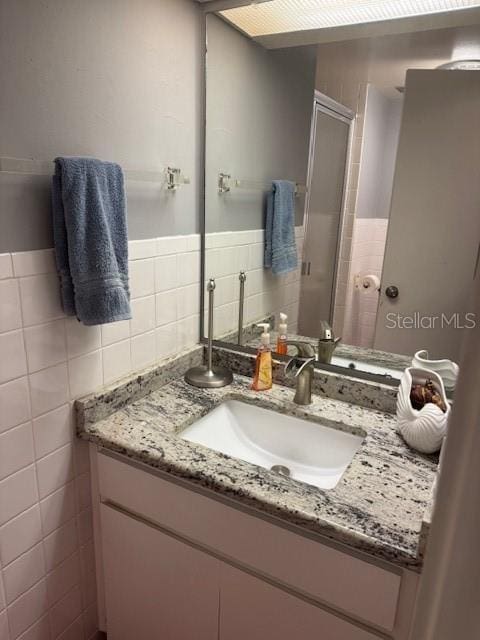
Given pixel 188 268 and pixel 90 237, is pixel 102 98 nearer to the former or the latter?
pixel 90 237

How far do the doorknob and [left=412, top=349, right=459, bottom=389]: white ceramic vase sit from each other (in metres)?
0.19

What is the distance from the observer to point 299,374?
1.28 meters

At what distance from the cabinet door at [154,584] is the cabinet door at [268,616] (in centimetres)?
3

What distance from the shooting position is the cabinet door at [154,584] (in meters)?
1.08

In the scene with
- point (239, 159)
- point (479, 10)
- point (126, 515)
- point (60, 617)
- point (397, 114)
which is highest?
point (479, 10)

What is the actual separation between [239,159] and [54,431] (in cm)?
105

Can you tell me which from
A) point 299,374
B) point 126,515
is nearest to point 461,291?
point 299,374

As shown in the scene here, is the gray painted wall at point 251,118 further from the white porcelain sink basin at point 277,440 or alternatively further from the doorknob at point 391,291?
the white porcelain sink basin at point 277,440

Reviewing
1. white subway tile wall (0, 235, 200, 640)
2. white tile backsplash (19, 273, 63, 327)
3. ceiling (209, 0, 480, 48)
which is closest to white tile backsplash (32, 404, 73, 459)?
white subway tile wall (0, 235, 200, 640)

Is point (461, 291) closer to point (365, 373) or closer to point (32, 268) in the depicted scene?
point (365, 373)

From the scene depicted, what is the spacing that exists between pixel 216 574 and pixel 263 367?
598 millimetres

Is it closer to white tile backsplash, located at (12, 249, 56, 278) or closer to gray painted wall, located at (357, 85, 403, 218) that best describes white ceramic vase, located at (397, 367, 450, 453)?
gray painted wall, located at (357, 85, 403, 218)

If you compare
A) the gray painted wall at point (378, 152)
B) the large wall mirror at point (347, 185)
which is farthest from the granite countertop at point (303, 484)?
the gray painted wall at point (378, 152)

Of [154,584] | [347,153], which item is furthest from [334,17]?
[154,584]
